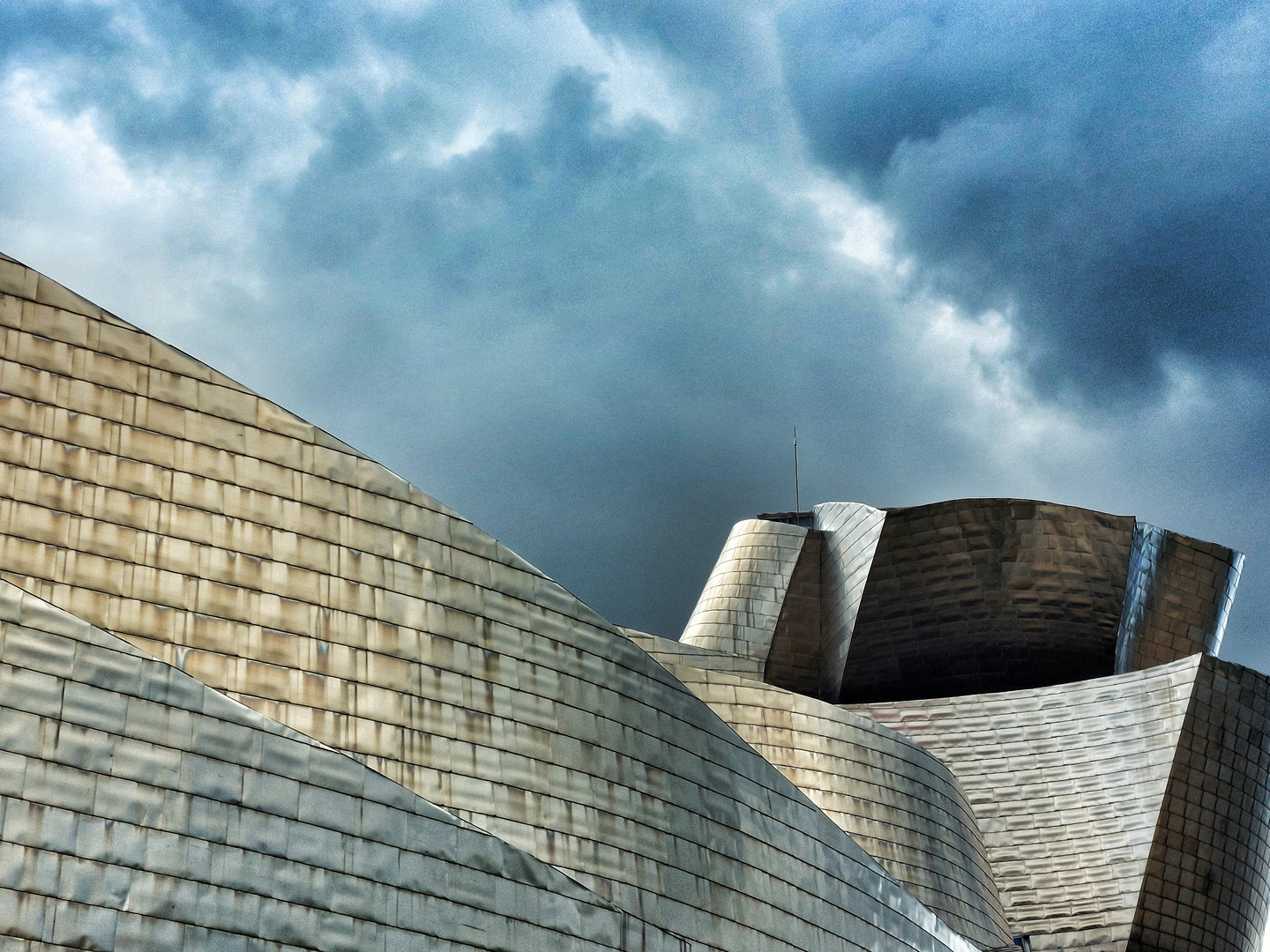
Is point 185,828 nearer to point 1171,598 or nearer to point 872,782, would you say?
point 872,782

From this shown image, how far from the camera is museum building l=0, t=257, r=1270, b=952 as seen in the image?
34.4ft

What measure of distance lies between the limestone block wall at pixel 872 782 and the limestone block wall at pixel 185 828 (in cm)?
1015

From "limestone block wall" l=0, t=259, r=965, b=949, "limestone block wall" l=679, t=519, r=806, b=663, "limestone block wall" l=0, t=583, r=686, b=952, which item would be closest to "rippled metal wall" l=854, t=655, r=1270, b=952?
"limestone block wall" l=679, t=519, r=806, b=663

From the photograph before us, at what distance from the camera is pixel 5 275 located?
1434cm

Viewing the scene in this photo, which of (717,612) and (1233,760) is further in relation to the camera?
(717,612)

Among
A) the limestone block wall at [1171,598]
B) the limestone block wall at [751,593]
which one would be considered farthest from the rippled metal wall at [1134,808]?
the limestone block wall at [751,593]

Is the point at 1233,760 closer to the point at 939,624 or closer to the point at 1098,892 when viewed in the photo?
the point at 1098,892

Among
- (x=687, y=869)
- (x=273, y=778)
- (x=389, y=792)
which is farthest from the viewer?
(x=687, y=869)

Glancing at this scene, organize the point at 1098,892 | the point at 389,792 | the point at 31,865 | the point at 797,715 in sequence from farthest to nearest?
1. the point at 1098,892
2. the point at 797,715
3. the point at 389,792
4. the point at 31,865

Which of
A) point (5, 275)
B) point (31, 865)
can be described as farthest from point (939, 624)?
point (31, 865)

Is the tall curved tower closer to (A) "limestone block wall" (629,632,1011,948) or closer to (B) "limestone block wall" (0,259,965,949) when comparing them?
(A) "limestone block wall" (629,632,1011,948)

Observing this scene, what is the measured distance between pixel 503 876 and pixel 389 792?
1.36m

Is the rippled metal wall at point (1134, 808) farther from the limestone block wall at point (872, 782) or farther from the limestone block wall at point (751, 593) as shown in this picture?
the limestone block wall at point (751, 593)

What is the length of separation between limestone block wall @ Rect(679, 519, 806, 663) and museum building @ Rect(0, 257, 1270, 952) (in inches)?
177
